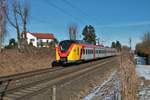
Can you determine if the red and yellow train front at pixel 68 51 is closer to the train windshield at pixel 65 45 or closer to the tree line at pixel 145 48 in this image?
the train windshield at pixel 65 45

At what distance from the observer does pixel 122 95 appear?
859cm

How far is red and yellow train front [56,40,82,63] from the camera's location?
33.7m

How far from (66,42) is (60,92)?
20657 mm

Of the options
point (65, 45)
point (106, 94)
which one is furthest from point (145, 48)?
point (106, 94)

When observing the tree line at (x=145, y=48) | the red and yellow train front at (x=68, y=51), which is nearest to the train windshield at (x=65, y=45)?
the red and yellow train front at (x=68, y=51)

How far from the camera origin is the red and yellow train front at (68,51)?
1328 inches

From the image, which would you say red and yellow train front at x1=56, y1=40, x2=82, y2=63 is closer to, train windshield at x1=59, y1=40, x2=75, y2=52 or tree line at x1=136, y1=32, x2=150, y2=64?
train windshield at x1=59, y1=40, x2=75, y2=52

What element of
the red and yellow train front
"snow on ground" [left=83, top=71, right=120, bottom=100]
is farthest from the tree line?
"snow on ground" [left=83, top=71, right=120, bottom=100]

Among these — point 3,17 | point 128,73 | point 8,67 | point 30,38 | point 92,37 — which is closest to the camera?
point 128,73

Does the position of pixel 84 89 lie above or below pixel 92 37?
below

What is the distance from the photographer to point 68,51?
3369cm

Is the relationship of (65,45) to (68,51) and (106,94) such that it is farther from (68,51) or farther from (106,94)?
(106,94)

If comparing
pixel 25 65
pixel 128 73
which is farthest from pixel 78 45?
pixel 128 73

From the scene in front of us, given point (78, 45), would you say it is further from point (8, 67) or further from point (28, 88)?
point (28, 88)
